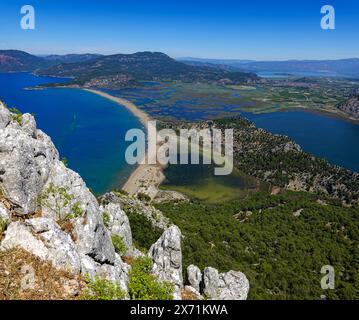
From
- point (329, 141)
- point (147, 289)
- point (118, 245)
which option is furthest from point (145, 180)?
point (329, 141)

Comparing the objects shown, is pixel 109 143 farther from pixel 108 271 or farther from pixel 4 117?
pixel 108 271

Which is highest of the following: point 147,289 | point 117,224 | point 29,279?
point 29,279

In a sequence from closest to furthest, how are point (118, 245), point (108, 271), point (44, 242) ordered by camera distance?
point (44, 242)
point (108, 271)
point (118, 245)

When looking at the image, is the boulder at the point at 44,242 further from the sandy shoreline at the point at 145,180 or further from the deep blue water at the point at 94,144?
the deep blue water at the point at 94,144
